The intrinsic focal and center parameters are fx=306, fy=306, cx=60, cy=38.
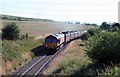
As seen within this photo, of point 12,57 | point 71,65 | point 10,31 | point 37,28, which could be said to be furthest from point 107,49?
point 37,28

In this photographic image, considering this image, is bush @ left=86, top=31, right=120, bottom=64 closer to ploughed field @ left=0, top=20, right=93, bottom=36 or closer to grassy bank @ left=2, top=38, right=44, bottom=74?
grassy bank @ left=2, top=38, right=44, bottom=74

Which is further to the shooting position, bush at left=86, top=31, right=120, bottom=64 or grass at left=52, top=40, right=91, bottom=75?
grass at left=52, top=40, right=91, bottom=75

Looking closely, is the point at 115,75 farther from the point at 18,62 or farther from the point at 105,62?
the point at 18,62

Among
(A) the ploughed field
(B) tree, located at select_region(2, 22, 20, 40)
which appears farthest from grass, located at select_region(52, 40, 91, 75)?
(A) the ploughed field

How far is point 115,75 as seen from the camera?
535 inches

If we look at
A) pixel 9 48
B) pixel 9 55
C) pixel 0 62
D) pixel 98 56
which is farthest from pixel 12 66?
pixel 98 56

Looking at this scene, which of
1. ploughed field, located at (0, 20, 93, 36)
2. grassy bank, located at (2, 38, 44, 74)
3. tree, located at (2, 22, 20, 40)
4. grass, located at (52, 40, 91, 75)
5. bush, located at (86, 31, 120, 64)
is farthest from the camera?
ploughed field, located at (0, 20, 93, 36)

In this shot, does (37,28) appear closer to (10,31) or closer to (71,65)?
(10,31)

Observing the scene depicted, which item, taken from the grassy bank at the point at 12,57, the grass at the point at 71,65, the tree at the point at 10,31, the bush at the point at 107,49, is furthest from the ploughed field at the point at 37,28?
the bush at the point at 107,49

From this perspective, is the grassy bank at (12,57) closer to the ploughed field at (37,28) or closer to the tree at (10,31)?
the tree at (10,31)

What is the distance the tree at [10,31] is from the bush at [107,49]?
28907 mm

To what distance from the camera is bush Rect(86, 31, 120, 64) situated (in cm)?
1938

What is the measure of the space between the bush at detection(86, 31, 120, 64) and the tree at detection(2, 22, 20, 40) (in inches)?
1138

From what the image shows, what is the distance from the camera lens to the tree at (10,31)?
157 ft
